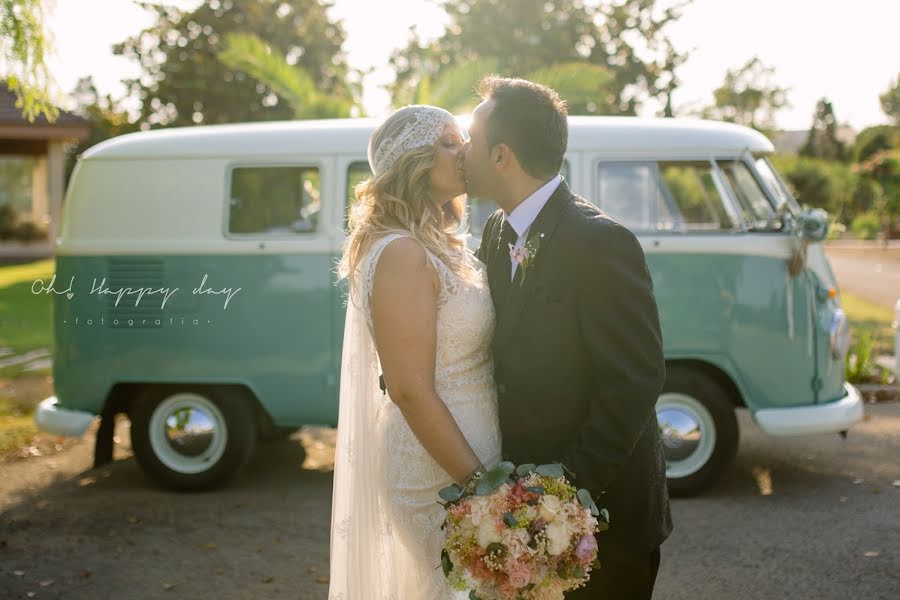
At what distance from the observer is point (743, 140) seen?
6625 mm

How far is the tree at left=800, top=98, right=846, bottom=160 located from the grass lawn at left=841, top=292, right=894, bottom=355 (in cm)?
5718

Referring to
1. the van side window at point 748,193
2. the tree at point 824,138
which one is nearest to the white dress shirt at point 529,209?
the van side window at point 748,193

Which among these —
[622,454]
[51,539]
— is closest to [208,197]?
[51,539]

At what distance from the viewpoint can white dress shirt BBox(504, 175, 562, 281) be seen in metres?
2.84

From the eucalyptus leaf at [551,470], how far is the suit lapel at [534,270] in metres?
0.42

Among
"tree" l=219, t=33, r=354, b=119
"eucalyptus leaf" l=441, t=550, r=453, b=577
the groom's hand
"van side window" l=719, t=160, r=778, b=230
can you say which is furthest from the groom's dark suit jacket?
"tree" l=219, t=33, r=354, b=119

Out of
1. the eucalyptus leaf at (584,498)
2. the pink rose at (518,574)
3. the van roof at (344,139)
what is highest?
the van roof at (344,139)

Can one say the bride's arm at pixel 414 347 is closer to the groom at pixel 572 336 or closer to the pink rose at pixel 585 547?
the groom at pixel 572 336

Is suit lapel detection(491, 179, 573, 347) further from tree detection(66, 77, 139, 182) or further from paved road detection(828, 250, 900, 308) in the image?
tree detection(66, 77, 139, 182)

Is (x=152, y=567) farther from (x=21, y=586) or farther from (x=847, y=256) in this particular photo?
(x=847, y=256)

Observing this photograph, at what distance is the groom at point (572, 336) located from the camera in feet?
8.48

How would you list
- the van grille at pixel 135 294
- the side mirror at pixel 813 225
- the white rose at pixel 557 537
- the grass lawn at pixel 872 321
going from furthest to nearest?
1. the grass lawn at pixel 872 321
2. the van grille at pixel 135 294
3. the side mirror at pixel 813 225
4. the white rose at pixel 557 537

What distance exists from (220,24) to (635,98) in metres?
12.7

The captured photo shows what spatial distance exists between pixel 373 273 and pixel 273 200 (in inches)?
165
